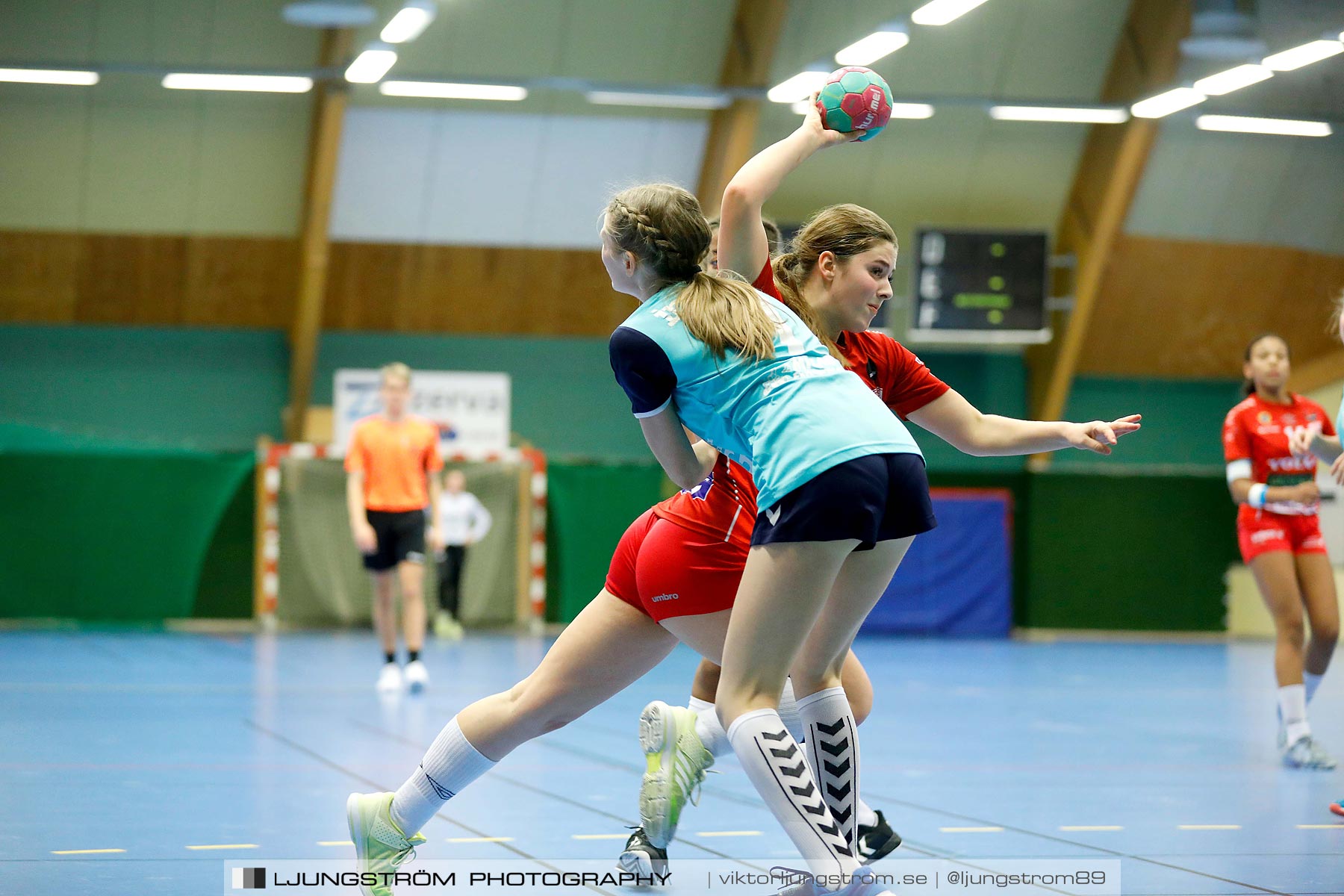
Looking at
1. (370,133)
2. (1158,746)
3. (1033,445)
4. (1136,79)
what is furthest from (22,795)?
(1136,79)

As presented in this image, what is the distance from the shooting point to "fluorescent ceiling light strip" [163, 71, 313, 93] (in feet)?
44.3

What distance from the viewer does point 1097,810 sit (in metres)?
4.78

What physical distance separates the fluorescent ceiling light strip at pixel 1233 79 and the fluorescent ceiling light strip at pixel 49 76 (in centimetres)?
1074

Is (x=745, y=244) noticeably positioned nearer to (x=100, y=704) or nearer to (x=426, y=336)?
(x=100, y=704)

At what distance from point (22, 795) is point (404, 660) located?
567 centimetres

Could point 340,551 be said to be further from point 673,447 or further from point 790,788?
point 790,788

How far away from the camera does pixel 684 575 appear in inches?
122

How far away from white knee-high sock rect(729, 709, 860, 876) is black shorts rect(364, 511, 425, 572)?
6.07 m

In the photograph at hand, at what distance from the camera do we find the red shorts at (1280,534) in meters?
6.16

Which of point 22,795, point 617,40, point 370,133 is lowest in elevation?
point 22,795

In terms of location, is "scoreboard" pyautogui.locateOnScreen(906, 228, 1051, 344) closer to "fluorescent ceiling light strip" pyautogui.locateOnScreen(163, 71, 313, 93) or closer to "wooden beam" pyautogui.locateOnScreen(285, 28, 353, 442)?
"wooden beam" pyautogui.locateOnScreen(285, 28, 353, 442)

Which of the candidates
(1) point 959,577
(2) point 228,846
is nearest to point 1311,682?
(2) point 228,846

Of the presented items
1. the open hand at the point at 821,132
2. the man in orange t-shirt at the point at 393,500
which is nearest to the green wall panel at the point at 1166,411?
the man in orange t-shirt at the point at 393,500

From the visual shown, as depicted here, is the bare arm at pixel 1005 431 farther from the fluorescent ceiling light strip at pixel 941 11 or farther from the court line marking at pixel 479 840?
the fluorescent ceiling light strip at pixel 941 11
